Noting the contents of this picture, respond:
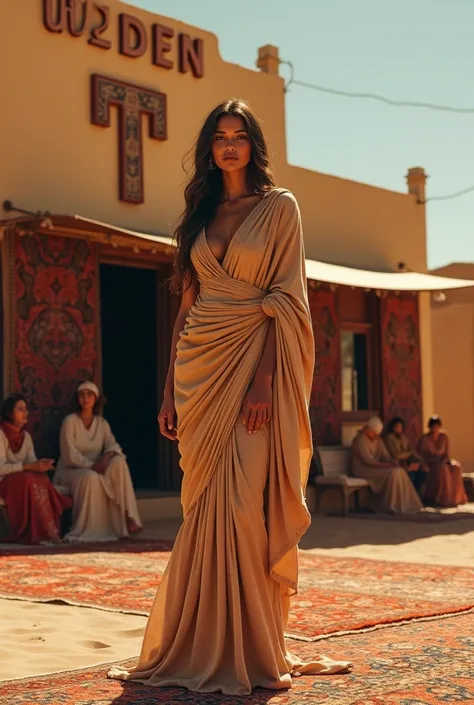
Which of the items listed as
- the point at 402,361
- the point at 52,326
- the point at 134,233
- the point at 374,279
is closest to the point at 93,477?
the point at 52,326

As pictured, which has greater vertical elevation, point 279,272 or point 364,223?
point 364,223

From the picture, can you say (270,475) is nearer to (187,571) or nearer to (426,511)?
(187,571)

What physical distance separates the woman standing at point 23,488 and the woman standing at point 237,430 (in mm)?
5003

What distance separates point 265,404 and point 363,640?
1320 mm

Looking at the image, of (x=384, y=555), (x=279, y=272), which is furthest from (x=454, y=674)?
(x=384, y=555)

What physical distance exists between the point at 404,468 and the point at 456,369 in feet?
25.6

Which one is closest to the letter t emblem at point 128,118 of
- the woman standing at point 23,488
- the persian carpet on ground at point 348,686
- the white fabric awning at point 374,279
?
the white fabric awning at point 374,279

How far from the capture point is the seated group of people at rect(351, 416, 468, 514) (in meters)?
12.4

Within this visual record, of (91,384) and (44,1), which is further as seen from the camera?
(44,1)

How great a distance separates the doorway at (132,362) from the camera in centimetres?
1297

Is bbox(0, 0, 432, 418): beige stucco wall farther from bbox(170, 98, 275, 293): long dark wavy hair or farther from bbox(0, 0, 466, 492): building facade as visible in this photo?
bbox(170, 98, 275, 293): long dark wavy hair

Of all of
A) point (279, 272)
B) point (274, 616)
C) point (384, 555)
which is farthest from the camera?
point (384, 555)

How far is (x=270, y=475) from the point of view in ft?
12.4

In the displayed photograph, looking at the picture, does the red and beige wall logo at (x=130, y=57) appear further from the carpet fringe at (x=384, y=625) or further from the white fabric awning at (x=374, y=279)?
the carpet fringe at (x=384, y=625)
